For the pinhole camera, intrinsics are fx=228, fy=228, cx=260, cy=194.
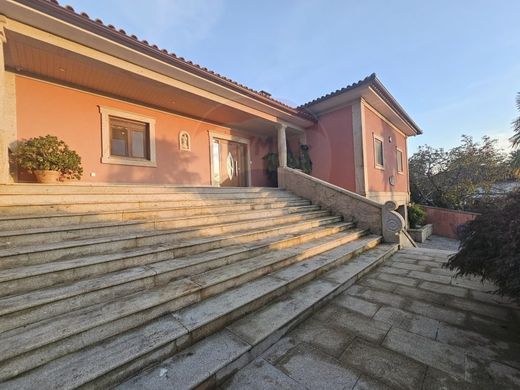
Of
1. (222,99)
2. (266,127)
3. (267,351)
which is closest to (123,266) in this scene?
(267,351)

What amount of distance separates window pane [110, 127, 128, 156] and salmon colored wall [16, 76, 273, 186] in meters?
0.37

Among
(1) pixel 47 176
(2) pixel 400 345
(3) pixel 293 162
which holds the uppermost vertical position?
(3) pixel 293 162

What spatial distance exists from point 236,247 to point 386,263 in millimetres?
2873

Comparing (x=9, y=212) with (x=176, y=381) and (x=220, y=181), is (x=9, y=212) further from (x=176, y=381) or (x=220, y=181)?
(x=220, y=181)

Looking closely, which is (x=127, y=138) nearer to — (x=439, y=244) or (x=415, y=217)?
(x=439, y=244)

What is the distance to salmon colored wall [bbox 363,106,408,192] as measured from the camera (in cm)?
871

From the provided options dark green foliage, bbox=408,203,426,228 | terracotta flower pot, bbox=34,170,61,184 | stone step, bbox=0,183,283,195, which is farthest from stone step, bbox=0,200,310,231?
dark green foliage, bbox=408,203,426,228

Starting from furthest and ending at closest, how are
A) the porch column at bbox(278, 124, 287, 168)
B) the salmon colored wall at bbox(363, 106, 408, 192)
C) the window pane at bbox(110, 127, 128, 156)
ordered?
the salmon colored wall at bbox(363, 106, 408, 192), the porch column at bbox(278, 124, 287, 168), the window pane at bbox(110, 127, 128, 156)

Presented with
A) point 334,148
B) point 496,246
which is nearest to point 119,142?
point 334,148

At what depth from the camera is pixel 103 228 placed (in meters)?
3.07

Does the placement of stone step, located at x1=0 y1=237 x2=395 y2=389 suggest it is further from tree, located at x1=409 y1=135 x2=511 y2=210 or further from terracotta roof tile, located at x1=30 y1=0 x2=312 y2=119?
A: tree, located at x1=409 y1=135 x2=511 y2=210

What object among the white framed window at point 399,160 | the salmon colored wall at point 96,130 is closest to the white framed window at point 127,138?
the salmon colored wall at point 96,130

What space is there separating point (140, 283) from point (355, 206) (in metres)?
5.23

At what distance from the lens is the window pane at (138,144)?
266 inches
